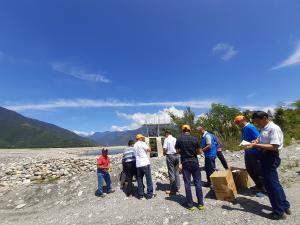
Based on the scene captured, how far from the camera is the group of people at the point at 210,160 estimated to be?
660 cm

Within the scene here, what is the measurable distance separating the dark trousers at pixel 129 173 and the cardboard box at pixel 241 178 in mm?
3527

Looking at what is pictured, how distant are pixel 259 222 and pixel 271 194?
700 mm

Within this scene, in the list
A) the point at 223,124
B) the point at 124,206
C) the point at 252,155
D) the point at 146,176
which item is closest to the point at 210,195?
the point at 252,155

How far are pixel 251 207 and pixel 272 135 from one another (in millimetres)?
2217

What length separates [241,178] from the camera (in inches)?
360

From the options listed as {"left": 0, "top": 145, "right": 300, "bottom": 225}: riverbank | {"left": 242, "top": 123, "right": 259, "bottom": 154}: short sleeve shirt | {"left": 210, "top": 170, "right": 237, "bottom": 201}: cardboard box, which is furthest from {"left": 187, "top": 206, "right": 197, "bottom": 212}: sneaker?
{"left": 242, "top": 123, "right": 259, "bottom": 154}: short sleeve shirt

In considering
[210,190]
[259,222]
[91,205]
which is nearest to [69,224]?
[91,205]

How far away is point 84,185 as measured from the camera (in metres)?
13.1

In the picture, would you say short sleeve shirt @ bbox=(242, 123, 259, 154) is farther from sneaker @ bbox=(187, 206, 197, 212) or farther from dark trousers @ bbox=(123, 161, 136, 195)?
dark trousers @ bbox=(123, 161, 136, 195)

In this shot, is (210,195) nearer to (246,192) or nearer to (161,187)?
(246,192)

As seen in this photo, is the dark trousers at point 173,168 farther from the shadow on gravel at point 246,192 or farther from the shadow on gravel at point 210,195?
the shadow on gravel at point 246,192

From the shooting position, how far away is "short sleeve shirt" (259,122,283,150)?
6.49 metres

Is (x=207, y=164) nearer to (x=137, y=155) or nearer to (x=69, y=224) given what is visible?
(x=137, y=155)

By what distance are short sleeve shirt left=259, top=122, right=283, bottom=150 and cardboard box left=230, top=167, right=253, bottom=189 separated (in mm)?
2598
